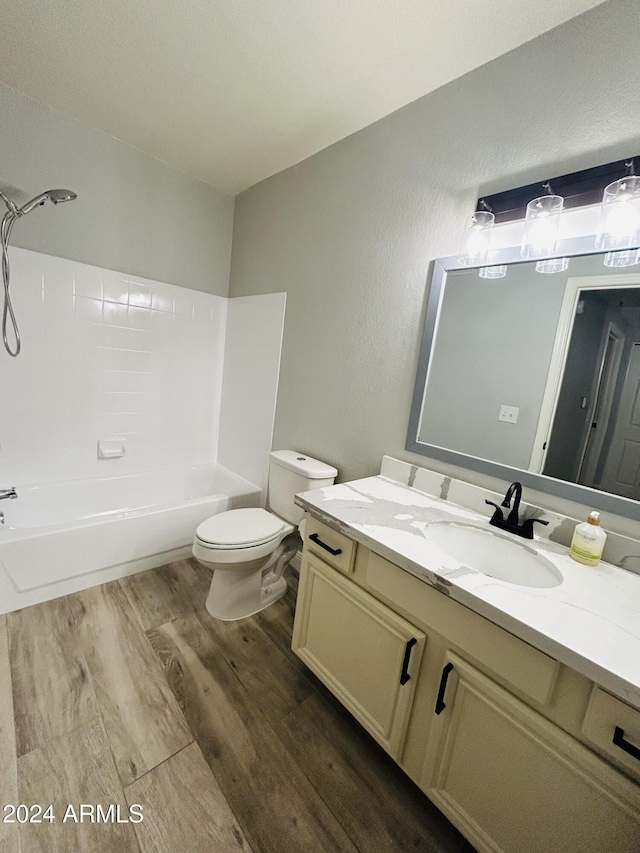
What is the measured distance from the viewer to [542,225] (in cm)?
114

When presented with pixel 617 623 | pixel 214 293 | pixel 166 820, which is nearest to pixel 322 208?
pixel 214 293

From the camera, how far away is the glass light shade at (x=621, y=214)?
0.98 metres

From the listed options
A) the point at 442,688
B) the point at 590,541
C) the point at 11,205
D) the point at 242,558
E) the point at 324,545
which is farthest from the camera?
the point at 11,205

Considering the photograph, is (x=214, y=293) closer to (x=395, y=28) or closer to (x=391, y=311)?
(x=391, y=311)

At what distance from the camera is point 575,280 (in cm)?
111

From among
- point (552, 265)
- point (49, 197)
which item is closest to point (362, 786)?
point (552, 265)

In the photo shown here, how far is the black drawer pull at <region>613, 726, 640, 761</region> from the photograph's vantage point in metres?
0.60

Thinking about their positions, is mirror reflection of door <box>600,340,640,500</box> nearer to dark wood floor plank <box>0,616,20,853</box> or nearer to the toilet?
the toilet

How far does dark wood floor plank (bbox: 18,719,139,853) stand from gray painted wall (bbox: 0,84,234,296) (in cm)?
229

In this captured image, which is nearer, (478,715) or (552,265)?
(478,715)

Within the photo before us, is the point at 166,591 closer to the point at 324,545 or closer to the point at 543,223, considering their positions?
the point at 324,545

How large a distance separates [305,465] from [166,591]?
3.42ft

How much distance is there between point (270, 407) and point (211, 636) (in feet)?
4.30

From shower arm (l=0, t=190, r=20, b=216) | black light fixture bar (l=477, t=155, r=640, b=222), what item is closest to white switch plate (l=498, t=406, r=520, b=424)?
black light fixture bar (l=477, t=155, r=640, b=222)
